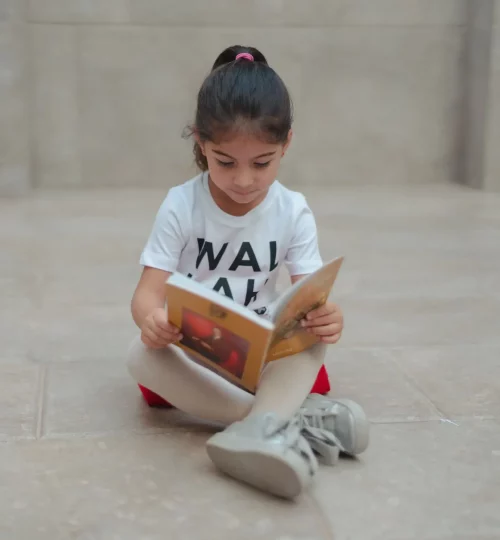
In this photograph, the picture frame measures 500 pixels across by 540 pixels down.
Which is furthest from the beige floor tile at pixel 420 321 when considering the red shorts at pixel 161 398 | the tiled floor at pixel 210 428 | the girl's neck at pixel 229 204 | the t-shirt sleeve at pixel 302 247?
the girl's neck at pixel 229 204

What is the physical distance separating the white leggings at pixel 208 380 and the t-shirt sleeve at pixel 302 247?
16 cm

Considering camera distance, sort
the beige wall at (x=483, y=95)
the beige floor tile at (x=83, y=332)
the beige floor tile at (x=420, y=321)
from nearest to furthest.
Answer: the beige floor tile at (x=83, y=332) < the beige floor tile at (x=420, y=321) < the beige wall at (x=483, y=95)

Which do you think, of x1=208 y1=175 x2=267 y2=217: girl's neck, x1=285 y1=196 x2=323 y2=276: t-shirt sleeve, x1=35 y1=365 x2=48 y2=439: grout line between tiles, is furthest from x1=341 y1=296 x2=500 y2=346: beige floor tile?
x1=35 y1=365 x2=48 y2=439: grout line between tiles

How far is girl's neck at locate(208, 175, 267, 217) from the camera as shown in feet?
4.88

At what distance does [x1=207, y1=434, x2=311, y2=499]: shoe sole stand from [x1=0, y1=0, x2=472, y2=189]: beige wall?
2835 mm

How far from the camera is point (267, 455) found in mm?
1165

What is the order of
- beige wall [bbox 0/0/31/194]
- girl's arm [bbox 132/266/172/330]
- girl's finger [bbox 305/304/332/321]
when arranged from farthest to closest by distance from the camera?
beige wall [bbox 0/0/31/194]
girl's arm [bbox 132/266/172/330]
girl's finger [bbox 305/304/332/321]

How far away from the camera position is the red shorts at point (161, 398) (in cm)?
155

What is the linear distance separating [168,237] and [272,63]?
2712 millimetres

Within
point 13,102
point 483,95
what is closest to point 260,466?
point 13,102

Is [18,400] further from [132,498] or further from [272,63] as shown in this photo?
[272,63]

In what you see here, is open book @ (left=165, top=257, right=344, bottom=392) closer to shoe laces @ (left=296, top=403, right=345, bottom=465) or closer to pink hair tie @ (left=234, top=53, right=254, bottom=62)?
shoe laces @ (left=296, top=403, right=345, bottom=465)

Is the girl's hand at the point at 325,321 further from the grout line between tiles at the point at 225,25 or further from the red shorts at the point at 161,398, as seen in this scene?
the grout line between tiles at the point at 225,25

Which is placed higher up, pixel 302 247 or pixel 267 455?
pixel 302 247
